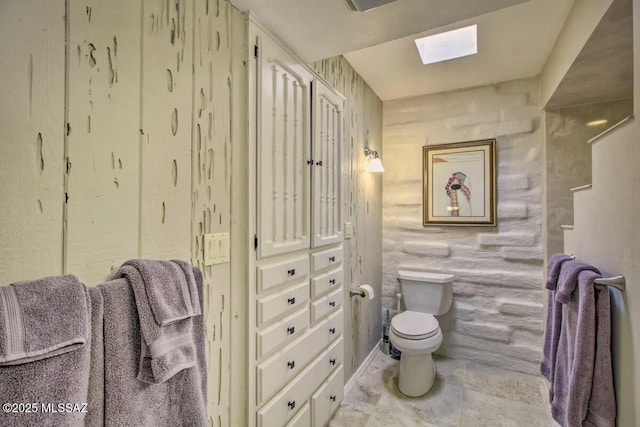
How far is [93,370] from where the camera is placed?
63 centimetres

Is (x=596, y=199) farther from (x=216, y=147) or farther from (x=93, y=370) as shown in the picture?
(x=93, y=370)

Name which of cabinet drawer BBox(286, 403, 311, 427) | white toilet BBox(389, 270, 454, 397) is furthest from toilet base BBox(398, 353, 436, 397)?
cabinet drawer BBox(286, 403, 311, 427)

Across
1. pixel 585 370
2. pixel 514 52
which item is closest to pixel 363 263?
pixel 585 370

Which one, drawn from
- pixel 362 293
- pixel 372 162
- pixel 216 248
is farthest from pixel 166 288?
pixel 372 162

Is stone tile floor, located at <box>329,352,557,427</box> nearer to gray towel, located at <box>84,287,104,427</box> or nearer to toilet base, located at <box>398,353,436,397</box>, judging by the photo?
toilet base, located at <box>398,353,436,397</box>

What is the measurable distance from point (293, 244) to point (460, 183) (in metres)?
1.83

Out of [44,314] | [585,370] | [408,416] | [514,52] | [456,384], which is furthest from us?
[456,384]

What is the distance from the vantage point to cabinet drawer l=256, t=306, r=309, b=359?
4.21 feet

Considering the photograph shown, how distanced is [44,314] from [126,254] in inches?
12.0

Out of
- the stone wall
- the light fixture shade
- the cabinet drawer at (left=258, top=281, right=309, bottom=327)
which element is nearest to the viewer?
the cabinet drawer at (left=258, top=281, right=309, bottom=327)

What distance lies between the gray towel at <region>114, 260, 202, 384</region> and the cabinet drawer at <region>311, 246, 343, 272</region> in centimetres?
93

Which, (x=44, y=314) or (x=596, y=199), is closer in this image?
(x=44, y=314)

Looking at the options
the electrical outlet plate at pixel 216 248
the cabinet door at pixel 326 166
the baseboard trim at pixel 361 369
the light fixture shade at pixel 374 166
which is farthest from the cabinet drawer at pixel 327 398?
the light fixture shade at pixel 374 166

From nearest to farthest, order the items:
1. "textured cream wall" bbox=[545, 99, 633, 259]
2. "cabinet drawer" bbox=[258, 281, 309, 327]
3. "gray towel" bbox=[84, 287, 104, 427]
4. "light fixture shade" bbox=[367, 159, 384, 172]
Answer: "gray towel" bbox=[84, 287, 104, 427]
"cabinet drawer" bbox=[258, 281, 309, 327]
"textured cream wall" bbox=[545, 99, 633, 259]
"light fixture shade" bbox=[367, 159, 384, 172]
